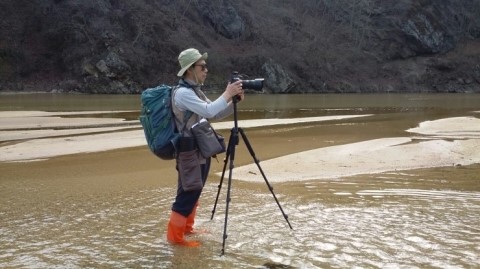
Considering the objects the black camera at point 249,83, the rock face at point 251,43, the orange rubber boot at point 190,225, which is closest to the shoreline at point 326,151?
the orange rubber boot at point 190,225

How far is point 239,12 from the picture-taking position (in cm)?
6450

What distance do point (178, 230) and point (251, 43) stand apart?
56541 mm

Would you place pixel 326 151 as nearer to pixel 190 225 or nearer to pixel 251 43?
pixel 190 225

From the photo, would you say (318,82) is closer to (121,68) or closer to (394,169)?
(121,68)

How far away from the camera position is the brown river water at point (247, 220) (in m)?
4.96

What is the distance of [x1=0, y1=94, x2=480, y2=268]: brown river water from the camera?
16.3 feet

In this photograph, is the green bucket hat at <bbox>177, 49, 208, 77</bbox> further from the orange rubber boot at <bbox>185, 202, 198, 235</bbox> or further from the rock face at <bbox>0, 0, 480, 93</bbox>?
the rock face at <bbox>0, 0, 480, 93</bbox>

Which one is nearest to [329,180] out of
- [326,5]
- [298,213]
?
[298,213]

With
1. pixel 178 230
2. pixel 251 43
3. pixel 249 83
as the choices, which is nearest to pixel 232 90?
pixel 249 83

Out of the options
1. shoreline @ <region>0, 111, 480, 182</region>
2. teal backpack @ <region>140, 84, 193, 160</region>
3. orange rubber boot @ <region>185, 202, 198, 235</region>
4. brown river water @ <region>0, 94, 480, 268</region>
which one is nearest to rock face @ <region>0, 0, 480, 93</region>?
shoreline @ <region>0, 111, 480, 182</region>

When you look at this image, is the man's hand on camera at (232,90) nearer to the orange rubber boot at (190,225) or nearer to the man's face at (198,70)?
the man's face at (198,70)

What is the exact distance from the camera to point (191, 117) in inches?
→ 201

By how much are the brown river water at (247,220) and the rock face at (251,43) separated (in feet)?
128

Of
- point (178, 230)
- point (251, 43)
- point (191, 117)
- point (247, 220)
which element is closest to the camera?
point (191, 117)
